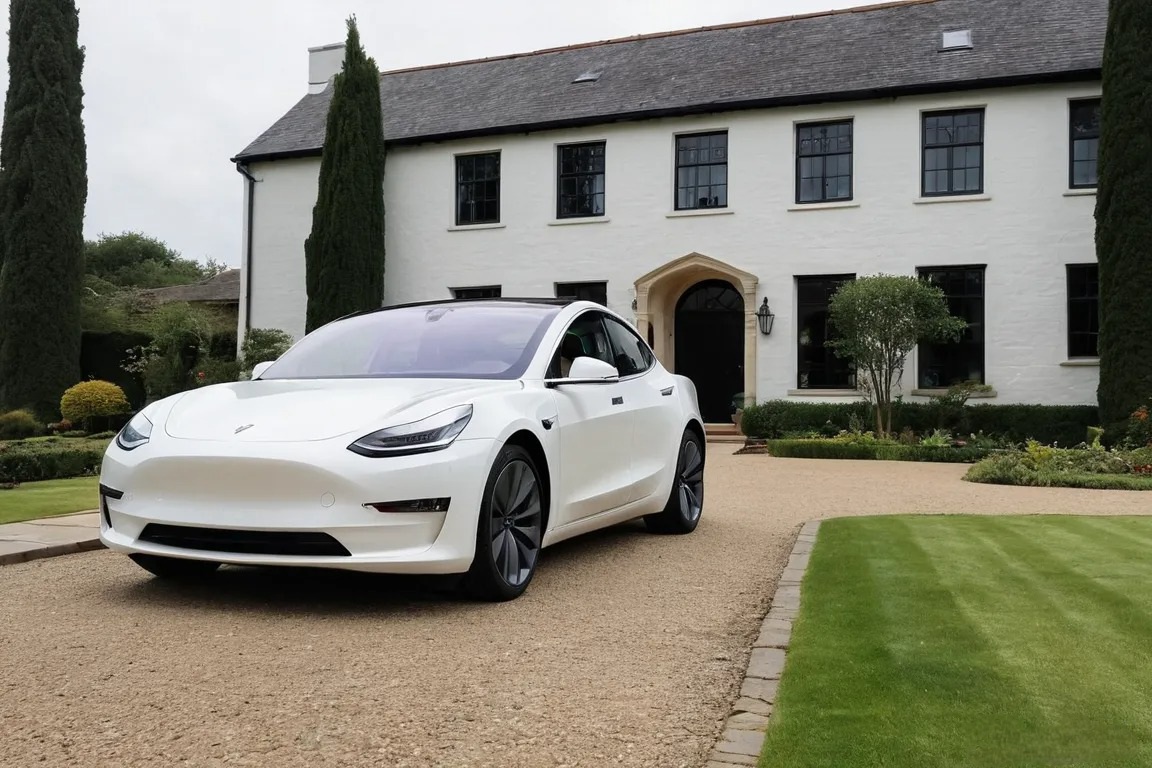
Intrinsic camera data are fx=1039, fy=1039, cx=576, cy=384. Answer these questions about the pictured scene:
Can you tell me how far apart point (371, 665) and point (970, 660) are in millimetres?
2173

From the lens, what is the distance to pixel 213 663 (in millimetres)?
3793

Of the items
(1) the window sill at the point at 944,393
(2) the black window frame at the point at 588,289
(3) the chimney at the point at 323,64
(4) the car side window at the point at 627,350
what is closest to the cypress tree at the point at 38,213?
(3) the chimney at the point at 323,64

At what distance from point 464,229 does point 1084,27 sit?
42.5 ft

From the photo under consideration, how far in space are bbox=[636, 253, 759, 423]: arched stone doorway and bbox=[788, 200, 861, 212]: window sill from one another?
1.57m

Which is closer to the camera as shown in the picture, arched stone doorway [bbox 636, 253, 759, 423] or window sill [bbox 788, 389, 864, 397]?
window sill [bbox 788, 389, 864, 397]

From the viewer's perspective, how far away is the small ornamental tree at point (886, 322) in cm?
1733

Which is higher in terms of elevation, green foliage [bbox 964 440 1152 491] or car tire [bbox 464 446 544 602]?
car tire [bbox 464 446 544 602]

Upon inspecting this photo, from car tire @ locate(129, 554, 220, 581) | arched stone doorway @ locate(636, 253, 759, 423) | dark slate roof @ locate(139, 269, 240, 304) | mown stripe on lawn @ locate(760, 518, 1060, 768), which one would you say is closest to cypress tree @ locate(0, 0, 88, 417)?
dark slate roof @ locate(139, 269, 240, 304)

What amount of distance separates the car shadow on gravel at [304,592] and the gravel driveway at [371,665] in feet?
0.06

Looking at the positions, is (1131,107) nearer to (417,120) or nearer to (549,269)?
(549,269)

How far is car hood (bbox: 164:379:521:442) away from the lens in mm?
4562

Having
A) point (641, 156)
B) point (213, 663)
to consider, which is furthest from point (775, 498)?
point (641, 156)

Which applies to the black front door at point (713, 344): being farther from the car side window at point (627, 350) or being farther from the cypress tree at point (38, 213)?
the car side window at point (627, 350)

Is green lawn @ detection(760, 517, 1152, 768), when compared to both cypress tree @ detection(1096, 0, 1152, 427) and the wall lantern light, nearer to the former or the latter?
cypress tree @ detection(1096, 0, 1152, 427)
